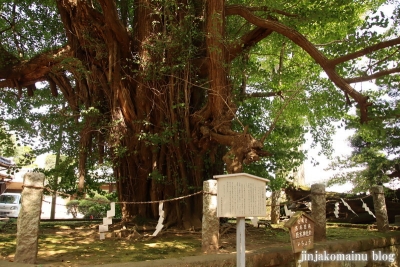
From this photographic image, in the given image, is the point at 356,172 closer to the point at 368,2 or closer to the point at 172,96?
the point at 368,2

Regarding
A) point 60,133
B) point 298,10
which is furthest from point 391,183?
point 60,133

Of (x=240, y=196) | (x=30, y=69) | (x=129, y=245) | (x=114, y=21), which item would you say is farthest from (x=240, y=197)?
(x=30, y=69)

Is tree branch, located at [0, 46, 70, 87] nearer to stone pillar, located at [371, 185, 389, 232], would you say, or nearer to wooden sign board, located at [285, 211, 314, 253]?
wooden sign board, located at [285, 211, 314, 253]

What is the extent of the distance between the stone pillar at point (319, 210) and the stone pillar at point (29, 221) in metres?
4.65

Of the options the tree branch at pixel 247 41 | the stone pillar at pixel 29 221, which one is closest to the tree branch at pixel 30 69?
the tree branch at pixel 247 41

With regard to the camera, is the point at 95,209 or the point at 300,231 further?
the point at 95,209

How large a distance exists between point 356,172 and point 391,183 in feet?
4.84

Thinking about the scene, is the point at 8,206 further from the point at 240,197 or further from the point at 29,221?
the point at 240,197

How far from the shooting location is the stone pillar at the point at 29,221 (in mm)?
4250

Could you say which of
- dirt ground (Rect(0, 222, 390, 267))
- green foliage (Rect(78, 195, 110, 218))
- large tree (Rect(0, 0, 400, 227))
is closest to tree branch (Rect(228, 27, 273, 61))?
large tree (Rect(0, 0, 400, 227))

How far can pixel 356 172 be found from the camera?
1293 cm

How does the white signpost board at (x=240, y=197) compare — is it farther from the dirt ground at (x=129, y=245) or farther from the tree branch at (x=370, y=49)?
the tree branch at (x=370, y=49)

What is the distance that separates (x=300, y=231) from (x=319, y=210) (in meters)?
2.23

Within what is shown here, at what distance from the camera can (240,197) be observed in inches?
155
